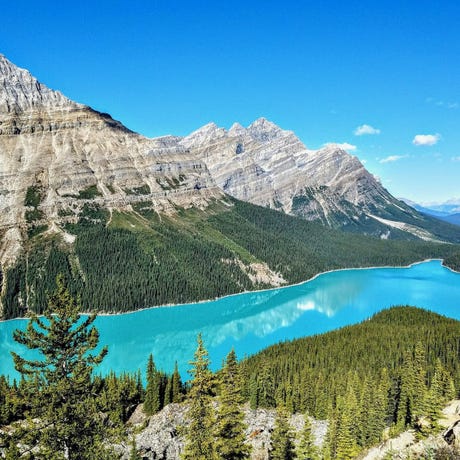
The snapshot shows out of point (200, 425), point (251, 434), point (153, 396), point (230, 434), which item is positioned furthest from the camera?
point (153, 396)

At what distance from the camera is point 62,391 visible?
72.7ft

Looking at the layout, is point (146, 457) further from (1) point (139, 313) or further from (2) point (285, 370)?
(1) point (139, 313)

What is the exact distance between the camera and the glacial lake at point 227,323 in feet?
372

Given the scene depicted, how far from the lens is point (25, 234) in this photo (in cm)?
19062

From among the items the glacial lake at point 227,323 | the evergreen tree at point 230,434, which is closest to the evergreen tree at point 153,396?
the glacial lake at point 227,323

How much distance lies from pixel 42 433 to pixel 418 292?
202334 millimetres

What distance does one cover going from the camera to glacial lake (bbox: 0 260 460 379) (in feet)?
372

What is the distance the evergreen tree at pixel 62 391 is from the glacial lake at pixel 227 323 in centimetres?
7415

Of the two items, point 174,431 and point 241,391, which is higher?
point 174,431

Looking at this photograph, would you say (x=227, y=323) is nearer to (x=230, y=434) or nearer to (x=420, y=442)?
(x=420, y=442)

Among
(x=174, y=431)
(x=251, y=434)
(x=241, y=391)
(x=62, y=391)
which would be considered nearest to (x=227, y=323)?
(x=241, y=391)

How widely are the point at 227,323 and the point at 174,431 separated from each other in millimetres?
96995

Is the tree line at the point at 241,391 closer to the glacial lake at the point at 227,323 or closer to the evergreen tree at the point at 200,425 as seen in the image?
the evergreen tree at the point at 200,425

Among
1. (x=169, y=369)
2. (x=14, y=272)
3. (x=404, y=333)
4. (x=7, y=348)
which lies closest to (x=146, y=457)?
(x=169, y=369)
